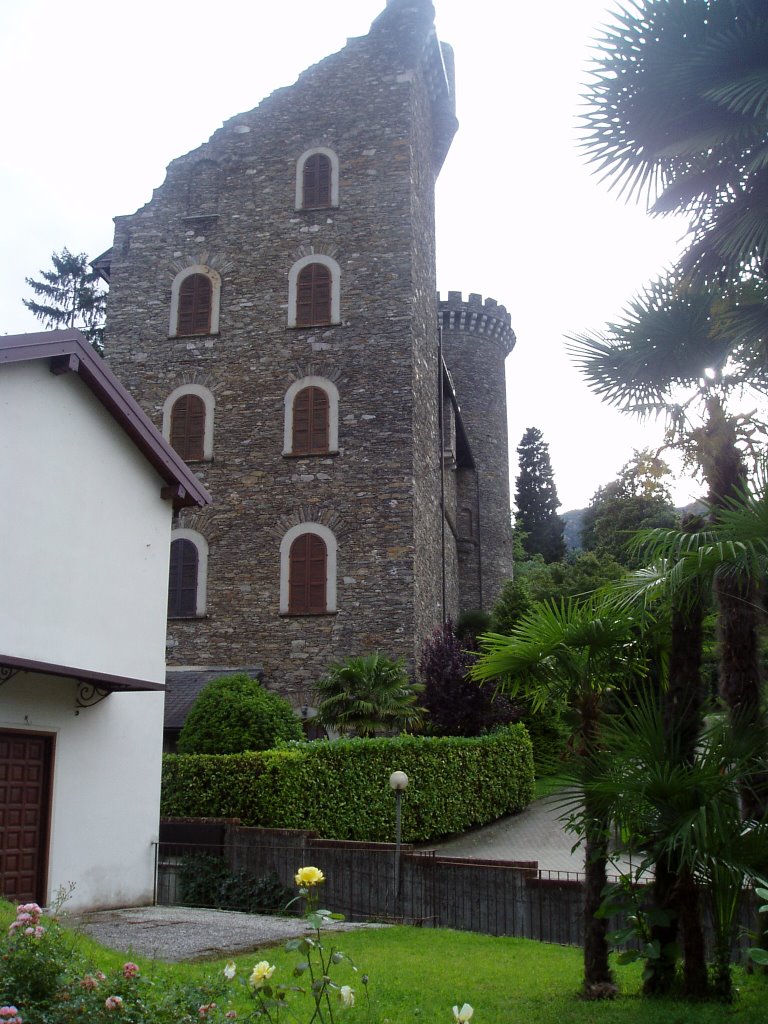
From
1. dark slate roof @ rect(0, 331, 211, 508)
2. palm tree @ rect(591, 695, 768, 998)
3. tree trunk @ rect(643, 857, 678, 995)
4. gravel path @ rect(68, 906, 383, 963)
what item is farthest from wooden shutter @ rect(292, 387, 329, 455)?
tree trunk @ rect(643, 857, 678, 995)

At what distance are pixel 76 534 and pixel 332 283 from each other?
1333 centimetres

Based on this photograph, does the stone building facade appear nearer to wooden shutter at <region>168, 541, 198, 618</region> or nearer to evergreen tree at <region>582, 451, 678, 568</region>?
wooden shutter at <region>168, 541, 198, 618</region>

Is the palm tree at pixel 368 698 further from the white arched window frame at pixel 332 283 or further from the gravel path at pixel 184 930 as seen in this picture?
the white arched window frame at pixel 332 283

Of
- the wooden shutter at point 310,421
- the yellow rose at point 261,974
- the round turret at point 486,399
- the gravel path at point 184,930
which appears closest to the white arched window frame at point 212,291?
the wooden shutter at point 310,421

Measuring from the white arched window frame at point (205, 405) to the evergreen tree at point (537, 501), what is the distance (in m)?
37.3

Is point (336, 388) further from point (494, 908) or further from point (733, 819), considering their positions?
point (733, 819)

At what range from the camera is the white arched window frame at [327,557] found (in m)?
22.3

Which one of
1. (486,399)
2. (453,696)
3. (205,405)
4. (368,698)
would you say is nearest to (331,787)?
(368,698)

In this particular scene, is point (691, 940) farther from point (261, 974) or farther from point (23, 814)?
point (23, 814)

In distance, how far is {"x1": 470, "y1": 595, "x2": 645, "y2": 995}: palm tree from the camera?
7395mm

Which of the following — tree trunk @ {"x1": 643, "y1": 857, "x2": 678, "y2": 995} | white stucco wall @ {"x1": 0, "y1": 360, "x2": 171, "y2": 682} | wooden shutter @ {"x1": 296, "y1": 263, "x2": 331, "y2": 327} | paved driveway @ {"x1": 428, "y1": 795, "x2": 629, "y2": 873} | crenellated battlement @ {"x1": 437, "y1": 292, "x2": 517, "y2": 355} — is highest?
crenellated battlement @ {"x1": 437, "y1": 292, "x2": 517, "y2": 355}

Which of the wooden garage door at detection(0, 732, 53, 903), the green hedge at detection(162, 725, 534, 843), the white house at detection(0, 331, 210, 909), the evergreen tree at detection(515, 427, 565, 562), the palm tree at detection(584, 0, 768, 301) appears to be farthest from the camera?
the evergreen tree at detection(515, 427, 565, 562)

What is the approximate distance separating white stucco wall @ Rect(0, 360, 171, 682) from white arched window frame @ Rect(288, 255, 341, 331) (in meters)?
10.7

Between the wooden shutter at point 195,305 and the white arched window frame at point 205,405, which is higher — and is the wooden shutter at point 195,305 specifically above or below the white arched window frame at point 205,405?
above
